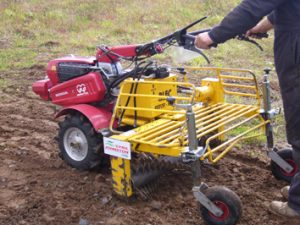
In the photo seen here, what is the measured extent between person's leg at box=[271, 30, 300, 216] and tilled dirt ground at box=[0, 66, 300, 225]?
0.54 m

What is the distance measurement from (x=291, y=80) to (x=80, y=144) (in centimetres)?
215

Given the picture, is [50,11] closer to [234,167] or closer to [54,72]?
[54,72]

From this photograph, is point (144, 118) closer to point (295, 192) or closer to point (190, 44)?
point (190, 44)

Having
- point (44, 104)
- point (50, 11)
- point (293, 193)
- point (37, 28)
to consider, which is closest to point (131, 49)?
point (293, 193)

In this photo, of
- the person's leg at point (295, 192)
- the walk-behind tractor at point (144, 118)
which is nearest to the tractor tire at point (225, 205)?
the walk-behind tractor at point (144, 118)

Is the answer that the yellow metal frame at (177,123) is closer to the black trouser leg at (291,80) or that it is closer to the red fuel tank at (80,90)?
the red fuel tank at (80,90)

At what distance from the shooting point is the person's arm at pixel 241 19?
9.70 feet

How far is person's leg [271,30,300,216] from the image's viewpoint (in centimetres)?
309

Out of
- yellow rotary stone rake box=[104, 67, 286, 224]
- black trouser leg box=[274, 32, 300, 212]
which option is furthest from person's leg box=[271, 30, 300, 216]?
yellow rotary stone rake box=[104, 67, 286, 224]

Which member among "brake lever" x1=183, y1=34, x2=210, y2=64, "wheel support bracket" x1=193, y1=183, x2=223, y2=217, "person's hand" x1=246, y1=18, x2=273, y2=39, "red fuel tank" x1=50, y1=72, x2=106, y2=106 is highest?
"person's hand" x1=246, y1=18, x2=273, y2=39

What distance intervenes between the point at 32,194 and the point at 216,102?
2006 mm

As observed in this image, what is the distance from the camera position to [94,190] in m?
4.04

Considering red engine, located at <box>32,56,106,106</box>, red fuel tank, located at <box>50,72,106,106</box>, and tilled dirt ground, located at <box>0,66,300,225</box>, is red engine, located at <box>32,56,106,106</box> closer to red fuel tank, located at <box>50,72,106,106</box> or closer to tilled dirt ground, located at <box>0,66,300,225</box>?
red fuel tank, located at <box>50,72,106,106</box>

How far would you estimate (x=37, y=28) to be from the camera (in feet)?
41.0
